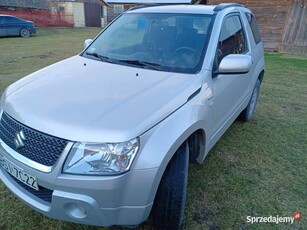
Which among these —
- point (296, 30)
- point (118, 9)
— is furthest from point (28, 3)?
point (296, 30)

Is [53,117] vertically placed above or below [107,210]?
above

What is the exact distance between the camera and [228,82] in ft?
9.43

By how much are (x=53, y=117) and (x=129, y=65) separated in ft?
3.53

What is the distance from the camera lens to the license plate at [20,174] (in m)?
1.76

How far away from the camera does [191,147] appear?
2465mm

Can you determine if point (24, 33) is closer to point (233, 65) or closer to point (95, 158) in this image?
point (233, 65)

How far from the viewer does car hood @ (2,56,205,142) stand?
167cm

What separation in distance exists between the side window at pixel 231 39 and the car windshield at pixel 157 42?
9.0 inches

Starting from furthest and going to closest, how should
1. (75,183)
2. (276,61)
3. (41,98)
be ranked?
(276,61) < (41,98) < (75,183)

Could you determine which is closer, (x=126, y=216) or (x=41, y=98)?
(x=126, y=216)

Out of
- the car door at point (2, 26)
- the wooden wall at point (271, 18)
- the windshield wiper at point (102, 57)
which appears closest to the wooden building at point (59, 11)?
the car door at point (2, 26)

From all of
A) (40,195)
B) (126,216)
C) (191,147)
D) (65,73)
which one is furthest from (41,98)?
(191,147)

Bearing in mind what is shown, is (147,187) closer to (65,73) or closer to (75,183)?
(75,183)

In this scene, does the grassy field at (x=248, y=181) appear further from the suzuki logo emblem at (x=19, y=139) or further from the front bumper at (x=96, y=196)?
the suzuki logo emblem at (x=19, y=139)
